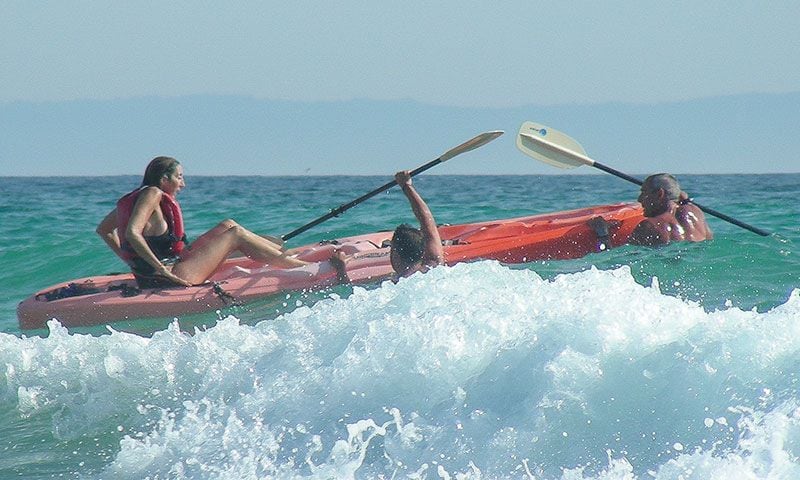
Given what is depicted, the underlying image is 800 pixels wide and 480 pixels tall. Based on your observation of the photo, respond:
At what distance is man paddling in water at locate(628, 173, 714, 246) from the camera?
8.04 meters

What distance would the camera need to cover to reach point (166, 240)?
273 inches

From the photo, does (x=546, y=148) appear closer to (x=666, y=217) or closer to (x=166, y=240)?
(x=666, y=217)

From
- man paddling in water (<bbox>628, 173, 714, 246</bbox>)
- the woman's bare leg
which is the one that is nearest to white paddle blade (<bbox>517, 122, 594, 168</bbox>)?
man paddling in water (<bbox>628, 173, 714, 246</bbox>)

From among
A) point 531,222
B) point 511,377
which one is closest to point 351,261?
point 531,222

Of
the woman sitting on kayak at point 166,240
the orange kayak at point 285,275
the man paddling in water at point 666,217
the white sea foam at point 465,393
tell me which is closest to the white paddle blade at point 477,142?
the orange kayak at point 285,275

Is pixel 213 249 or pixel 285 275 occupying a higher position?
pixel 213 249

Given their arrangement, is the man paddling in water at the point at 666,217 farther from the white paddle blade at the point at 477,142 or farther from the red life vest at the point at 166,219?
the red life vest at the point at 166,219

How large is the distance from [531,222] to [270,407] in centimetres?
509

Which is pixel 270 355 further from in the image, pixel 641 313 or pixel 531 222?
pixel 531 222

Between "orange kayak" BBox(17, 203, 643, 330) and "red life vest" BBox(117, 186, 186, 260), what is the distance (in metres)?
0.29

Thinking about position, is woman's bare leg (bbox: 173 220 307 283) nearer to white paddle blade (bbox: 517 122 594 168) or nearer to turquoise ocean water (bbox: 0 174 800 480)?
turquoise ocean water (bbox: 0 174 800 480)

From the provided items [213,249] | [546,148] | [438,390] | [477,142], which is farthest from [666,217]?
[438,390]

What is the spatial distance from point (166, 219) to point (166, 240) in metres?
0.14

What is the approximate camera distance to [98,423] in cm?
456
